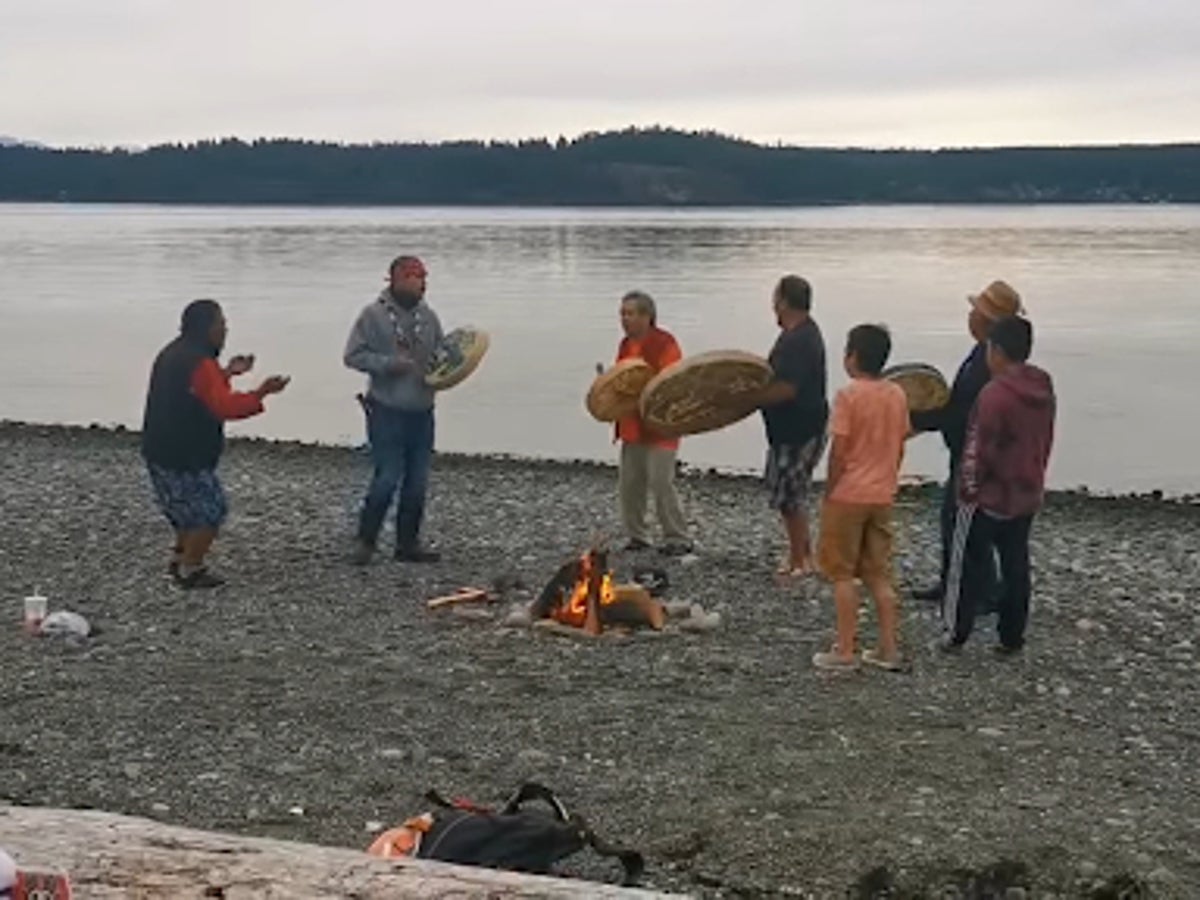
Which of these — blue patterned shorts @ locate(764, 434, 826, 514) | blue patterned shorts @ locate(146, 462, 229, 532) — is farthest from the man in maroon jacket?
blue patterned shorts @ locate(146, 462, 229, 532)

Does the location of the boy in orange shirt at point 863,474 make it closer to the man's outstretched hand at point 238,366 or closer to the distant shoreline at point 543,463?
the man's outstretched hand at point 238,366

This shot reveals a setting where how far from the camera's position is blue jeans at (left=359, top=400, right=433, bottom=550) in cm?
1079

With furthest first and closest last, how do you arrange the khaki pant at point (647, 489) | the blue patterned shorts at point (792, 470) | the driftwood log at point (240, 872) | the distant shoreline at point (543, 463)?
1. the distant shoreline at point (543, 463)
2. the khaki pant at point (647, 489)
3. the blue patterned shorts at point (792, 470)
4. the driftwood log at point (240, 872)

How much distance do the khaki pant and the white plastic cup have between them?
3.78 metres

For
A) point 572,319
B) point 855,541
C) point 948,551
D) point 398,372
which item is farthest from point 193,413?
point 572,319

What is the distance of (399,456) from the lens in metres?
10.9

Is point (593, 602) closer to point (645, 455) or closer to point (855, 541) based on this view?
point (855, 541)

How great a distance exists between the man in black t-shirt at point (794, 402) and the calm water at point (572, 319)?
11.9m

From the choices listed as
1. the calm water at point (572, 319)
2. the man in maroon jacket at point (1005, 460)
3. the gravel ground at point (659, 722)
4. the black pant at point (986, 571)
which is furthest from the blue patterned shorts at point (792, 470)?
the calm water at point (572, 319)

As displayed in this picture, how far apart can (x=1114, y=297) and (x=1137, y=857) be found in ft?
172

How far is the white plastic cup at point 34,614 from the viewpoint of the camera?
9.63 meters

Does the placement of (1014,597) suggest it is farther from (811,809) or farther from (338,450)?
(338,450)

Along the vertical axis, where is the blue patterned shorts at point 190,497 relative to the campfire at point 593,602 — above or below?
above

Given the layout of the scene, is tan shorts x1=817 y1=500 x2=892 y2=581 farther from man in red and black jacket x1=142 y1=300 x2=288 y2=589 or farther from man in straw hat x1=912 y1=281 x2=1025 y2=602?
man in red and black jacket x1=142 y1=300 x2=288 y2=589
